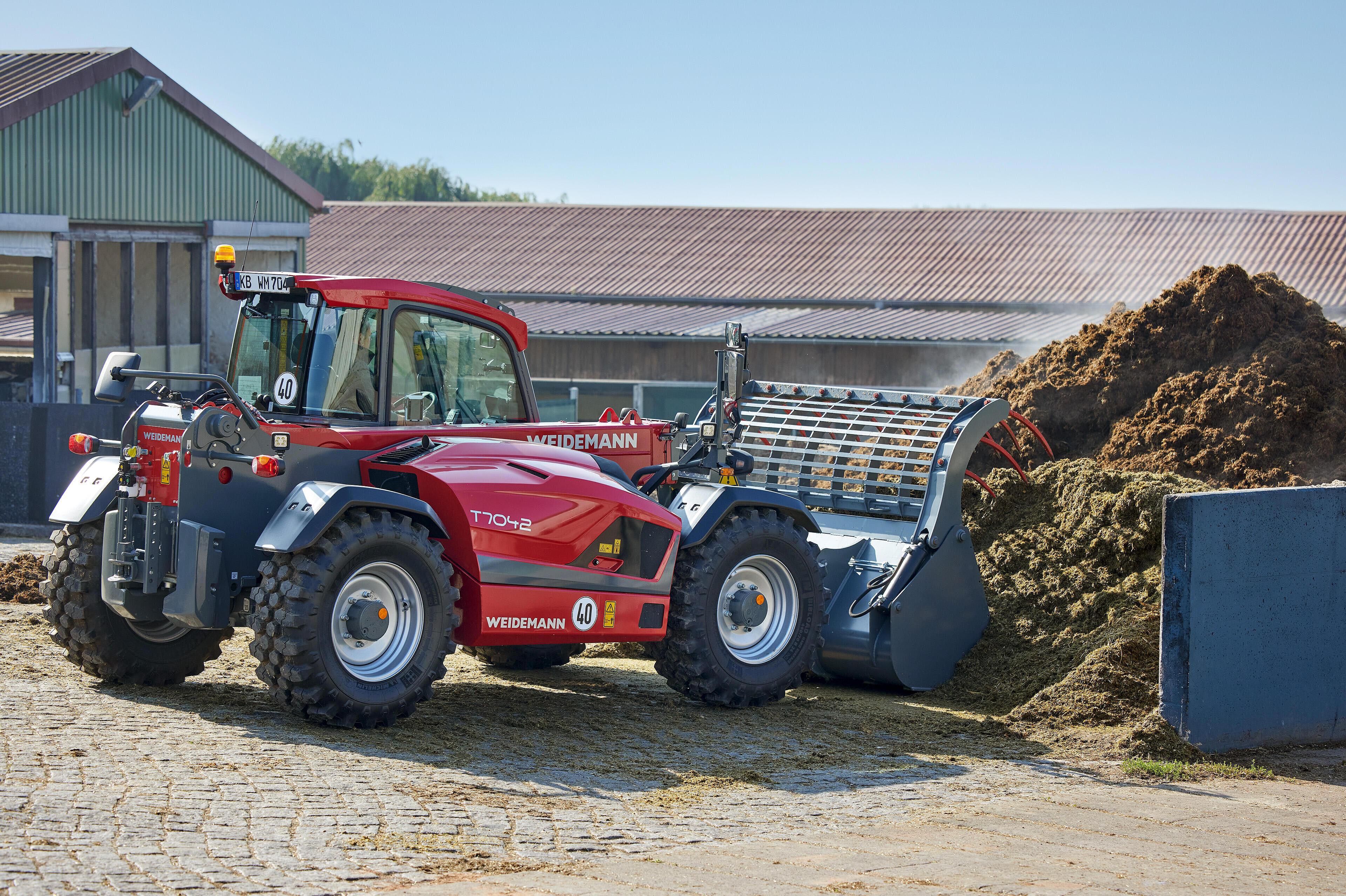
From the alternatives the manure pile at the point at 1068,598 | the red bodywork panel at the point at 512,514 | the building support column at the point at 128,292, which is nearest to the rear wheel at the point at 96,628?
the red bodywork panel at the point at 512,514

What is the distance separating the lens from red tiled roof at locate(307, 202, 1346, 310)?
3250cm

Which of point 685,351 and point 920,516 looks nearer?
point 920,516

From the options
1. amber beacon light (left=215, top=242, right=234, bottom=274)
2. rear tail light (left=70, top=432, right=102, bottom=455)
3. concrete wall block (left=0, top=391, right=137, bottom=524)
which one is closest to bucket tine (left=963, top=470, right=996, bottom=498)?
amber beacon light (left=215, top=242, right=234, bottom=274)

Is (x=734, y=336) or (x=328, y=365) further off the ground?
(x=734, y=336)

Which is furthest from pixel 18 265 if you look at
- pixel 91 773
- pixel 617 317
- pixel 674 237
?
pixel 91 773

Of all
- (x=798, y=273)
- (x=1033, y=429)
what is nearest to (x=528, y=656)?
(x=1033, y=429)

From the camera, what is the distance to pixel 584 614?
8.20 m

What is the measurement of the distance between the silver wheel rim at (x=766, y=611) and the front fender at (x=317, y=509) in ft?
6.53

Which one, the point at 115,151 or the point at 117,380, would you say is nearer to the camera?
the point at 117,380

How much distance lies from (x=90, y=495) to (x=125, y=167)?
14.0 m

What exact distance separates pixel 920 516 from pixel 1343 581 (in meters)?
2.41

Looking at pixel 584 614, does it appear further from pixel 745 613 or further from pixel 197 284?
pixel 197 284

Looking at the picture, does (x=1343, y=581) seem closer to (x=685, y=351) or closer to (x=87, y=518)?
(x=87, y=518)

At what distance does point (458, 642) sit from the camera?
8094 millimetres
